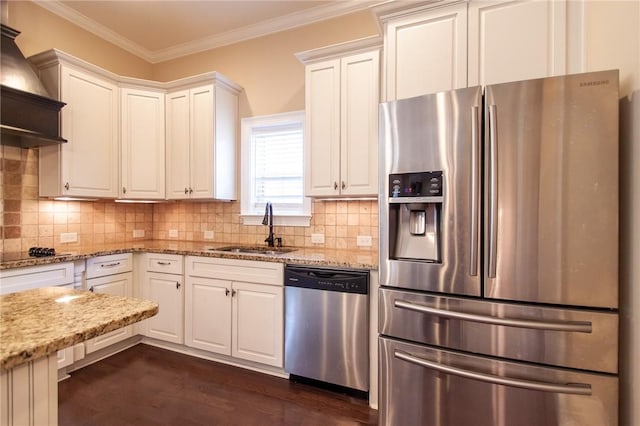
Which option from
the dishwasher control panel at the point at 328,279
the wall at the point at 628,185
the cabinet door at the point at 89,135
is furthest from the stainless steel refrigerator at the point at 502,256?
the cabinet door at the point at 89,135

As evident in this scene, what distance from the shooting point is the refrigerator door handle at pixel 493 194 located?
1.44 m

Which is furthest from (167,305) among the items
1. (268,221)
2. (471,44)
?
(471,44)

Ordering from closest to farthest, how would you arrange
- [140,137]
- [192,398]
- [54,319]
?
[54,319]
[192,398]
[140,137]

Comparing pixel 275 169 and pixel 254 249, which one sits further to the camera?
pixel 275 169

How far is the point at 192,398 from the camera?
2115 mm

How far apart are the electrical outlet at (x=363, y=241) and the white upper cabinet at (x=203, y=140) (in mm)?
1379

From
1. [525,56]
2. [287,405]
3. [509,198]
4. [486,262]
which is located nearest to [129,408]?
[287,405]

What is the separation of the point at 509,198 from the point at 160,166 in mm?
3069

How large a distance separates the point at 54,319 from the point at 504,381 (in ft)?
5.59

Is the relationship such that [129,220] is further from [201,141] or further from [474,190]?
[474,190]

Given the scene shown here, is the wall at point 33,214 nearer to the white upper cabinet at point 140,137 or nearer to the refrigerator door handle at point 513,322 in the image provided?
the white upper cabinet at point 140,137

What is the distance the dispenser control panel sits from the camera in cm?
157

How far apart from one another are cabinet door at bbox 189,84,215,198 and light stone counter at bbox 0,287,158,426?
2077 mm

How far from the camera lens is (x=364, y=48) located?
7.66 feet
